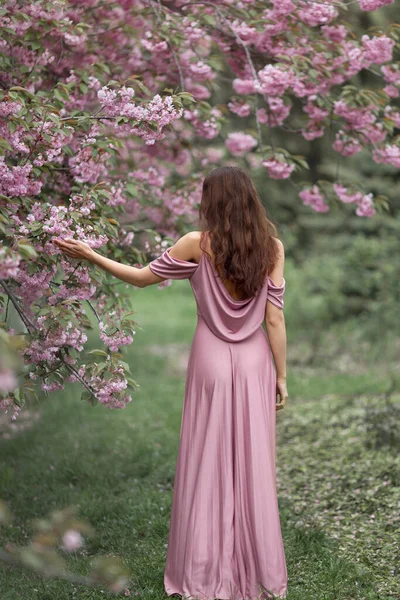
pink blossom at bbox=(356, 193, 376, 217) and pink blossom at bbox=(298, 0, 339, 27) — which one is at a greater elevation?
pink blossom at bbox=(298, 0, 339, 27)

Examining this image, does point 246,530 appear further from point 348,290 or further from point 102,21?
point 348,290

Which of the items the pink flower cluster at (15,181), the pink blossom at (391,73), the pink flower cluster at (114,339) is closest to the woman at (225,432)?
the pink flower cluster at (114,339)

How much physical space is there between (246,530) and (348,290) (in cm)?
743

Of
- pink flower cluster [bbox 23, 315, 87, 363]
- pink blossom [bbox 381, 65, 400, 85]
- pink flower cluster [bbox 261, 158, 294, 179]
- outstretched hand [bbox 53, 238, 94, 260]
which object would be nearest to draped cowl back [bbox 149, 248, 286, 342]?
outstretched hand [bbox 53, 238, 94, 260]

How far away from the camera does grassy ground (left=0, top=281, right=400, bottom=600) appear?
3.73 meters

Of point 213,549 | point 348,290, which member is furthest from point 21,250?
point 348,290

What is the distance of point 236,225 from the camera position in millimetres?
3223

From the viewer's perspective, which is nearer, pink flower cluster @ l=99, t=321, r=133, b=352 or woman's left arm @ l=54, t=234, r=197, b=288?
woman's left arm @ l=54, t=234, r=197, b=288

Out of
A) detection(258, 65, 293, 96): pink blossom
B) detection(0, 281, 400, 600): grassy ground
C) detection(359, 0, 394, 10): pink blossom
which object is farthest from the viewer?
detection(359, 0, 394, 10): pink blossom

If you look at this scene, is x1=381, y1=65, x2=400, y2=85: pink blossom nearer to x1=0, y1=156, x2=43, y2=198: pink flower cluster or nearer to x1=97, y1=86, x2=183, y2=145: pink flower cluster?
x1=97, y1=86, x2=183, y2=145: pink flower cluster

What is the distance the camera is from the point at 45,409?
8.09m

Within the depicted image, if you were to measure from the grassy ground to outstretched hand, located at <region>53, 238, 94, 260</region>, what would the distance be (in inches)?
59.0

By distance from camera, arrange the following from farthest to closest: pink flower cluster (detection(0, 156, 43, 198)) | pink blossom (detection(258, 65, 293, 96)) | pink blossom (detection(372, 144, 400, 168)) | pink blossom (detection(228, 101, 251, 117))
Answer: pink blossom (detection(228, 101, 251, 117)), pink blossom (detection(372, 144, 400, 168)), pink blossom (detection(258, 65, 293, 96)), pink flower cluster (detection(0, 156, 43, 198))

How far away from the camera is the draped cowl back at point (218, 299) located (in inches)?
130
